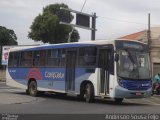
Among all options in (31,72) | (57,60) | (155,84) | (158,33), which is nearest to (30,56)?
(31,72)

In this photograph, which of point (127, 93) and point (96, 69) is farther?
point (96, 69)

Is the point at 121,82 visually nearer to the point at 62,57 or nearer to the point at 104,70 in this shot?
the point at 104,70

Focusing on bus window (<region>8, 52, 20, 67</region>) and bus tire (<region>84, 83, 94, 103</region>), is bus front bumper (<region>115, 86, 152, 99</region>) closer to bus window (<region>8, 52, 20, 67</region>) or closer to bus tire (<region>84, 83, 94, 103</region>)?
bus tire (<region>84, 83, 94, 103</region>)

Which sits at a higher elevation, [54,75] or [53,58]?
[53,58]

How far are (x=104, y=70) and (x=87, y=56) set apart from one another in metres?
1.36

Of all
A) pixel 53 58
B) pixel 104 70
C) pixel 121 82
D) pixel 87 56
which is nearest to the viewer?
pixel 121 82

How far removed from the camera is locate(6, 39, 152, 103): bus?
2000 centimetres

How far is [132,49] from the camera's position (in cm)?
2067

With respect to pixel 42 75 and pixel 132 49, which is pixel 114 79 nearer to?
pixel 132 49

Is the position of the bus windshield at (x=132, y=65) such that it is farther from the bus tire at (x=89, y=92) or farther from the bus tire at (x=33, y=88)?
the bus tire at (x=33, y=88)

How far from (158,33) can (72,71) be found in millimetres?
38746

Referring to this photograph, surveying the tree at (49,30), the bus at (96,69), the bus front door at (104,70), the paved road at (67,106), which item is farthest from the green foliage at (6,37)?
the bus front door at (104,70)

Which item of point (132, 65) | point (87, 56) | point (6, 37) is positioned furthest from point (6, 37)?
point (132, 65)

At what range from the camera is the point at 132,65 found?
2025 centimetres
